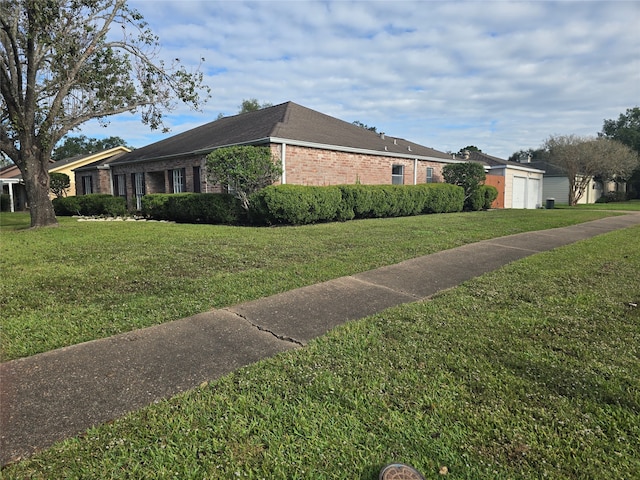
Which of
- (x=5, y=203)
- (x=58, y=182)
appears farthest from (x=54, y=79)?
(x=5, y=203)

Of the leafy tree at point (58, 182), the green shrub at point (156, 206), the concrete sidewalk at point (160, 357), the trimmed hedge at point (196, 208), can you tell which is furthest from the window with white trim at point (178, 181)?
the concrete sidewalk at point (160, 357)

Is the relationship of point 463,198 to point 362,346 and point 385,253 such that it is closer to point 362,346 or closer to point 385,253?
point 385,253

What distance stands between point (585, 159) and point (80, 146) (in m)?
77.5

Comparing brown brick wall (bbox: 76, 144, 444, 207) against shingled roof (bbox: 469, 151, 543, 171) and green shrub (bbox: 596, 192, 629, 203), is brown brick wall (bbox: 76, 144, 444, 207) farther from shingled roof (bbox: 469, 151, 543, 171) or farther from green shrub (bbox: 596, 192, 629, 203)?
green shrub (bbox: 596, 192, 629, 203)

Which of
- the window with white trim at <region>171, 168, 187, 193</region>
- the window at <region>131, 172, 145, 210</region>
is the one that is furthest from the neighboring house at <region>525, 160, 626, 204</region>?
the window at <region>131, 172, 145, 210</region>

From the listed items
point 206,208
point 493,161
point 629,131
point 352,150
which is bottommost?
point 206,208

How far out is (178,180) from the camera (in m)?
19.8

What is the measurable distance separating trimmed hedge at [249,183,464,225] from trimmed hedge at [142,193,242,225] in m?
0.98

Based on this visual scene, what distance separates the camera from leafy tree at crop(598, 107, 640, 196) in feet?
150

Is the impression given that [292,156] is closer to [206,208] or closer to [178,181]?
[206,208]

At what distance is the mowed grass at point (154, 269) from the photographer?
4.13 meters

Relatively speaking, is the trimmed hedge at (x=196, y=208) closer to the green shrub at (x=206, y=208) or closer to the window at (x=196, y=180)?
the green shrub at (x=206, y=208)

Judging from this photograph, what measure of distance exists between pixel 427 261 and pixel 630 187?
174 ft

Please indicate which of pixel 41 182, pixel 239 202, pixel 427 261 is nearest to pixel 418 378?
pixel 427 261
